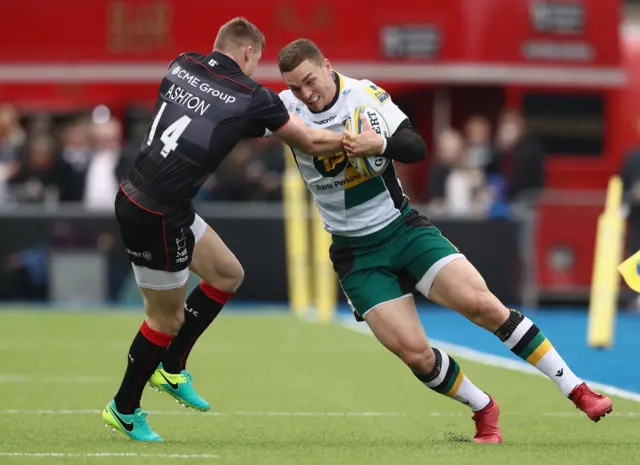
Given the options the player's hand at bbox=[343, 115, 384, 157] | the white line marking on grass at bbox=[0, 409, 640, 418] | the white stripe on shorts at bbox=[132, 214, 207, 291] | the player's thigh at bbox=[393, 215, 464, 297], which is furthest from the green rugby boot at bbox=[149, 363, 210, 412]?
the player's hand at bbox=[343, 115, 384, 157]

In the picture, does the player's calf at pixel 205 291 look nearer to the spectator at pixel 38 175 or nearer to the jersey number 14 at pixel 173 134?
the jersey number 14 at pixel 173 134

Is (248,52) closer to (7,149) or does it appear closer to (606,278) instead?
(606,278)

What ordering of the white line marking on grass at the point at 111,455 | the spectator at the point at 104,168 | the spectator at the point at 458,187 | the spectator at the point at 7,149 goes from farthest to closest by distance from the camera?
the spectator at the point at 7,149, the spectator at the point at 458,187, the spectator at the point at 104,168, the white line marking on grass at the point at 111,455

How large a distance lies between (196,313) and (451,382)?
1.54m

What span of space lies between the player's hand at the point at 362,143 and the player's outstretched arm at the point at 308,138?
4cm

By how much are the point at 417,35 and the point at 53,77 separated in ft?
18.4

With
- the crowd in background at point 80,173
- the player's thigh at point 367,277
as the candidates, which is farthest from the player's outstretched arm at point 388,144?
the crowd in background at point 80,173

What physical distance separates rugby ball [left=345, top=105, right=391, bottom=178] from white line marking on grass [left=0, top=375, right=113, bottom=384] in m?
4.06

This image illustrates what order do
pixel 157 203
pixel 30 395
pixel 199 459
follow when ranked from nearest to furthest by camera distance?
pixel 199 459 < pixel 157 203 < pixel 30 395

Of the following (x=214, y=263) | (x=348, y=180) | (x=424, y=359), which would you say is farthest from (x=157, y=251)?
(x=424, y=359)

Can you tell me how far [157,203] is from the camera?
812cm

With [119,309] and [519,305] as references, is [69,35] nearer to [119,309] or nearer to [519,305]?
[119,309]

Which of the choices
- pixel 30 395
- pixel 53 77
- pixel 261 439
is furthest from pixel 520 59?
pixel 261 439

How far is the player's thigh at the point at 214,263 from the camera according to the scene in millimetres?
8844
